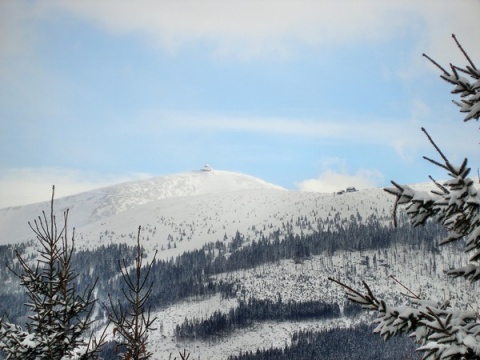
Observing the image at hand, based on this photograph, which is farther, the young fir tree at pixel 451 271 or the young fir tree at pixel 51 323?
the young fir tree at pixel 51 323

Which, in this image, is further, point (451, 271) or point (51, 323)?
point (51, 323)

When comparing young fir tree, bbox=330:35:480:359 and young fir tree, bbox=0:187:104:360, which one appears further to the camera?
young fir tree, bbox=0:187:104:360

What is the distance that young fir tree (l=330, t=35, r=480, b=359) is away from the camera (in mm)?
3914

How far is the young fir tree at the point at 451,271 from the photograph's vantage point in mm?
3914

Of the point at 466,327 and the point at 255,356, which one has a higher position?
the point at 466,327

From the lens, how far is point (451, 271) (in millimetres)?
4520

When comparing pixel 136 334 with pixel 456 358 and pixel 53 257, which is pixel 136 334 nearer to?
pixel 53 257

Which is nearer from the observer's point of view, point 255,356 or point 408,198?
point 408,198

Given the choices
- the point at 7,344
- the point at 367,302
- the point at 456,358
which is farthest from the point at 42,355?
the point at 456,358

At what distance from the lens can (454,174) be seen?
3.99 m

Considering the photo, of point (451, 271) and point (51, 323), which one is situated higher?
point (451, 271)

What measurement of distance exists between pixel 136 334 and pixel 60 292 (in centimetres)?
346

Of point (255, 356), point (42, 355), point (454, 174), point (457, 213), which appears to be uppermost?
point (454, 174)

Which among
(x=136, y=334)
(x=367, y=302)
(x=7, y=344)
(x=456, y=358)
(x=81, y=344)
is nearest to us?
(x=456, y=358)
